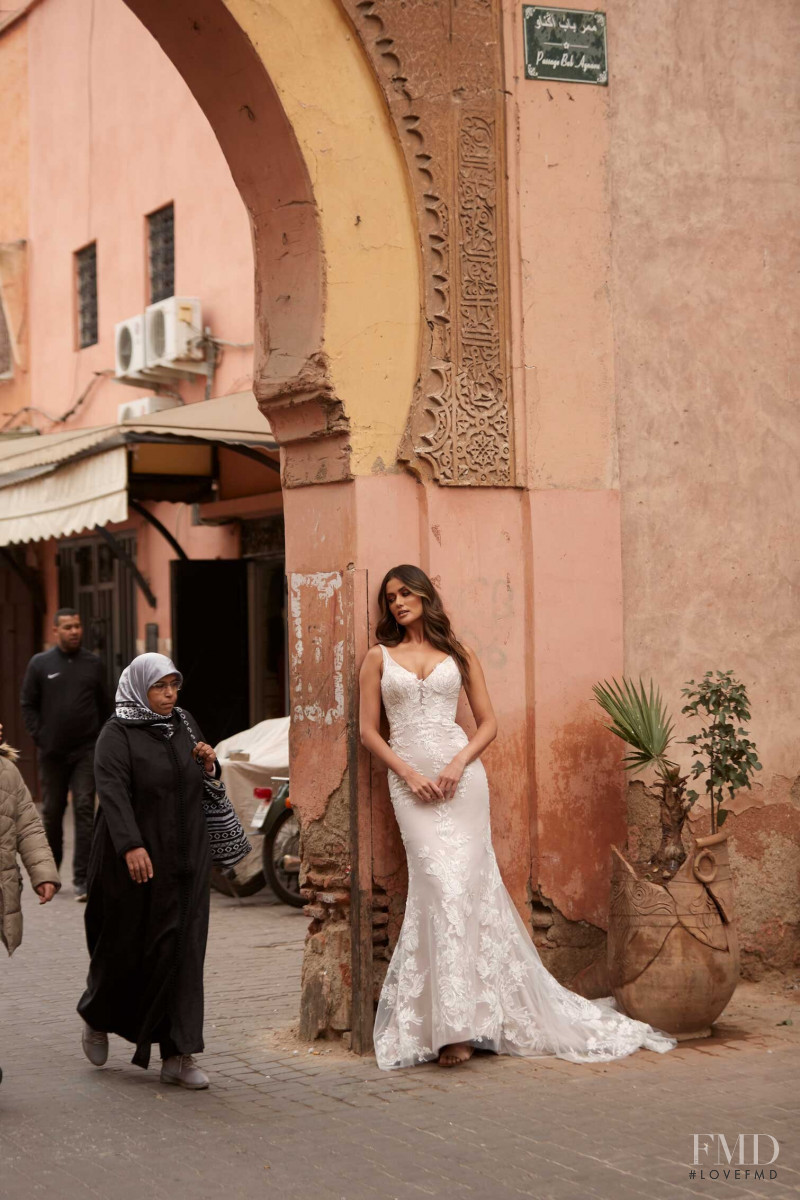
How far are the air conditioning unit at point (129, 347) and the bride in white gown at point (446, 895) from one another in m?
8.70

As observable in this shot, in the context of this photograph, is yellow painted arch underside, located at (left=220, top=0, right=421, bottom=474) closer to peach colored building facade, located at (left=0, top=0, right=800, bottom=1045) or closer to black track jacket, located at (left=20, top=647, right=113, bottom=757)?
peach colored building facade, located at (left=0, top=0, right=800, bottom=1045)

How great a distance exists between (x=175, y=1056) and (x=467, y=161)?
12.6ft

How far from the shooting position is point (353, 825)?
6.39m

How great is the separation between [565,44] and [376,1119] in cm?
465

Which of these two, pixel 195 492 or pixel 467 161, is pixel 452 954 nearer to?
pixel 467 161

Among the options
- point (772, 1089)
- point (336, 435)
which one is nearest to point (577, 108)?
point (336, 435)

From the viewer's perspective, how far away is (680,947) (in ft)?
20.7

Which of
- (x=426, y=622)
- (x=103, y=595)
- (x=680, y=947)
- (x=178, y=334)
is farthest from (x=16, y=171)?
(x=680, y=947)

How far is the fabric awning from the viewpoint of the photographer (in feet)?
35.0

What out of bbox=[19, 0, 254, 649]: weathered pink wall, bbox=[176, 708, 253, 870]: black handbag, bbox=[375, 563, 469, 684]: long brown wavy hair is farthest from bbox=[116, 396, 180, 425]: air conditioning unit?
bbox=[176, 708, 253, 870]: black handbag

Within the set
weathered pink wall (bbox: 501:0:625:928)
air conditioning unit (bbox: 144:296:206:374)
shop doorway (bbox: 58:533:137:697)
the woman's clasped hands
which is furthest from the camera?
shop doorway (bbox: 58:533:137:697)

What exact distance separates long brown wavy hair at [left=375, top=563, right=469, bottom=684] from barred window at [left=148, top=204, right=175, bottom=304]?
916cm

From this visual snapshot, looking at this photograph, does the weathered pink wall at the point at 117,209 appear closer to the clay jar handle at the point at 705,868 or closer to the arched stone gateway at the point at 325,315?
the arched stone gateway at the point at 325,315

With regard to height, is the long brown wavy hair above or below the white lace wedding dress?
above
